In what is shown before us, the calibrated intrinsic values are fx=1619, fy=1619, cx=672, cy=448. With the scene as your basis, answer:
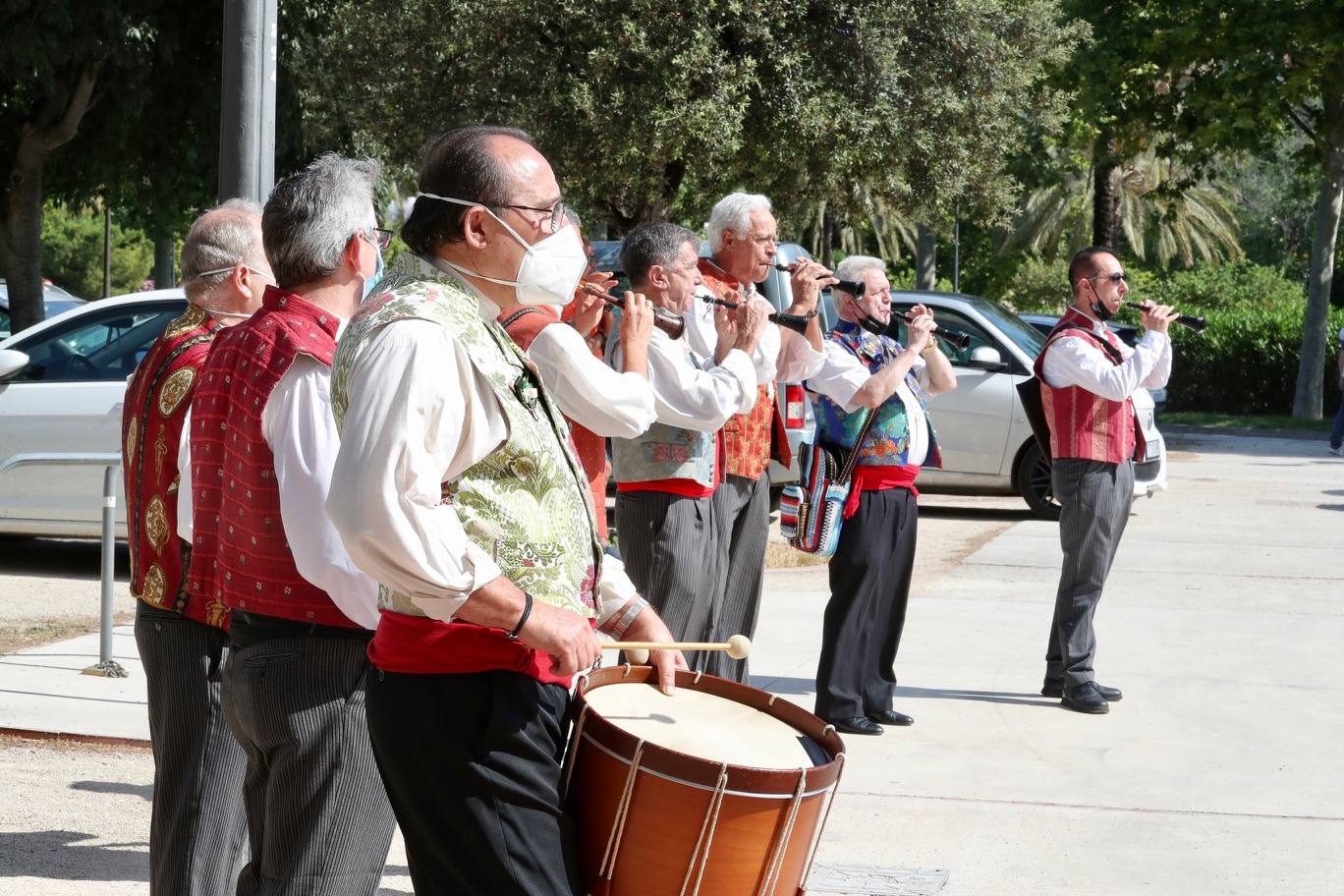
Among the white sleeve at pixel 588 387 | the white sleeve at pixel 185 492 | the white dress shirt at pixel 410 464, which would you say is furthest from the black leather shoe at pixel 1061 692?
the white dress shirt at pixel 410 464

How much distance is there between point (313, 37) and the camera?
17.4 meters

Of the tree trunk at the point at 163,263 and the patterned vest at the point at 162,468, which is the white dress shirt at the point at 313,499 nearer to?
the patterned vest at the point at 162,468

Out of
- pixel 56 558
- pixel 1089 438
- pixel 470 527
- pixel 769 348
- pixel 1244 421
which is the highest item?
pixel 769 348

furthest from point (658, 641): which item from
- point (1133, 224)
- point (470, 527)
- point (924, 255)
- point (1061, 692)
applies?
point (1133, 224)

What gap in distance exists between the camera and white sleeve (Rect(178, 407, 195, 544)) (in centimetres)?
363

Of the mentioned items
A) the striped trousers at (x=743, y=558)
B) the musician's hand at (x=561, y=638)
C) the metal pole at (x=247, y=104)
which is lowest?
the striped trousers at (x=743, y=558)

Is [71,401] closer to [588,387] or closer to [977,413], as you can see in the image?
[588,387]

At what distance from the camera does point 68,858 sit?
196 inches

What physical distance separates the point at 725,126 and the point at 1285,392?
777 inches

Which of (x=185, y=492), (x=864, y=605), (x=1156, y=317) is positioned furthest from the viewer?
(x=1156, y=317)

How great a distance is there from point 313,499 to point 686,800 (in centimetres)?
93

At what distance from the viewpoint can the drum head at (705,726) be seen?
2.68 meters

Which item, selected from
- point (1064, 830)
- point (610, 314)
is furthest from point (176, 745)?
point (1064, 830)

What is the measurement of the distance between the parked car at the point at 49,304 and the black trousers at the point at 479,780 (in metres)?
16.5
